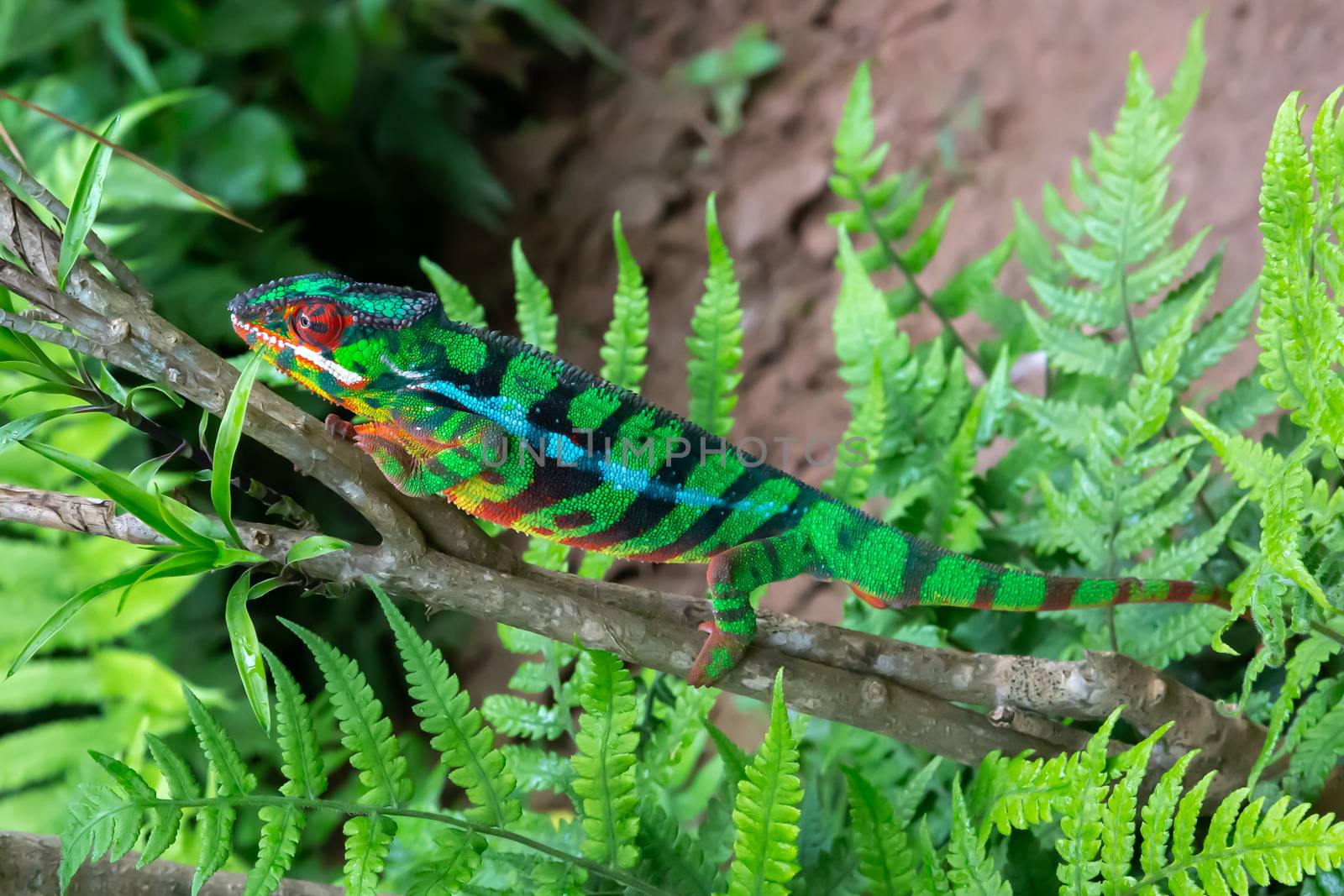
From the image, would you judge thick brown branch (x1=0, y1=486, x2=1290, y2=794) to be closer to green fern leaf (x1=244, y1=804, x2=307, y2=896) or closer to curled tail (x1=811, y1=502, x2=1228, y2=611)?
curled tail (x1=811, y1=502, x2=1228, y2=611)

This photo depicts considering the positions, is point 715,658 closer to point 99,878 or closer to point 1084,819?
point 1084,819

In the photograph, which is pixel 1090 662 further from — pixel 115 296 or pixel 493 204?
pixel 493 204

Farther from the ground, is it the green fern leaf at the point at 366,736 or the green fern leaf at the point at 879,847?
the green fern leaf at the point at 366,736

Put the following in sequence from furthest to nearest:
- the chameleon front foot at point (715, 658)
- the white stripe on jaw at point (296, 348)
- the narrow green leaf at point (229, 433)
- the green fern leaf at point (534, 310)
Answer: the green fern leaf at point (534, 310) < the white stripe on jaw at point (296, 348) < the chameleon front foot at point (715, 658) < the narrow green leaf at point (229, 433)

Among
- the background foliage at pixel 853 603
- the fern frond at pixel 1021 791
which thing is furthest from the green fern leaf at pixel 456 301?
the fern frond at pixel 1021 791

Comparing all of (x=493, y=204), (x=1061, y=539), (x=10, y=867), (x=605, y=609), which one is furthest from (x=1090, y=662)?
(x=493, y=204)

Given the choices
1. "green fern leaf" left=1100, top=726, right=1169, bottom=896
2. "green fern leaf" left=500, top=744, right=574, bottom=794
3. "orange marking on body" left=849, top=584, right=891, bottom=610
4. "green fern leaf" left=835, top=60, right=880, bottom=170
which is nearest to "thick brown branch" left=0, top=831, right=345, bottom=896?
"green fern leaf" left=500, top=744, right=574, bottom=794

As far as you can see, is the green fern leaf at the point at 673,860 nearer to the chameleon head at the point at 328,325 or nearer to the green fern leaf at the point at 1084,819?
the green fern leaf at the point at 1084,819
